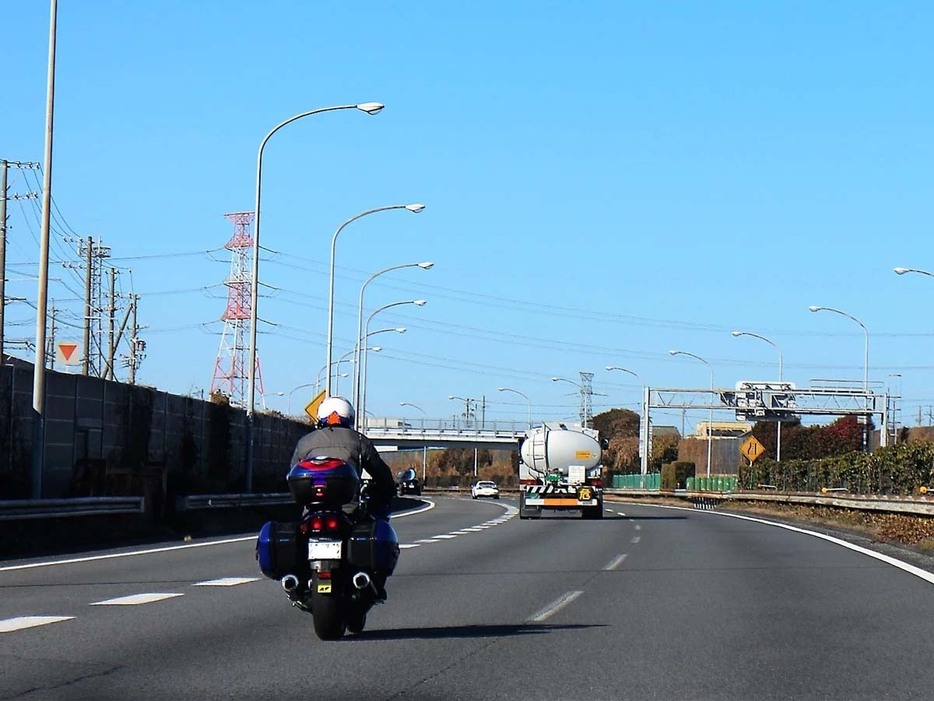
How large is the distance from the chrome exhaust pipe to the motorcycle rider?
2.24ft

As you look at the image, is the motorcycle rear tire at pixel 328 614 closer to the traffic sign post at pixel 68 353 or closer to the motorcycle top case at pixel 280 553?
the motorcycle top case at pixel 280 553

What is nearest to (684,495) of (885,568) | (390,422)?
(390,422)

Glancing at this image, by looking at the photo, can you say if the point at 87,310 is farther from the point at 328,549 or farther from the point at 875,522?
the point at 328,549

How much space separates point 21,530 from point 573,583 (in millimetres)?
9832

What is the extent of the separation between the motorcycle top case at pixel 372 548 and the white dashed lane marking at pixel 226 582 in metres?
5.86

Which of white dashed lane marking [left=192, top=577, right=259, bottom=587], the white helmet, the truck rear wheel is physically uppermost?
the white helmet

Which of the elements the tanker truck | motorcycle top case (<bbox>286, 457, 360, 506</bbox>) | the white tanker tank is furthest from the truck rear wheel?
motorcycle top case (<bbox>286, 457, 360, 506</bbox>)

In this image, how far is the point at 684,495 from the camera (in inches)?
2862

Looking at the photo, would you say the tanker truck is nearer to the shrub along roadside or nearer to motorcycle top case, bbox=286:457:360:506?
the shrub along roadside

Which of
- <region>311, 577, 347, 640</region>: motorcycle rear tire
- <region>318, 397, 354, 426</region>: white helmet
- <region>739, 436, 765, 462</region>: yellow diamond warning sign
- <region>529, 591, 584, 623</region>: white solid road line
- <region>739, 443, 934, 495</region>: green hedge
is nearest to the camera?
<region>311, 577, 347, 640</region>: motorcycle rear tire

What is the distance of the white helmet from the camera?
433 inches

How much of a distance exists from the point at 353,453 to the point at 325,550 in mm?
842

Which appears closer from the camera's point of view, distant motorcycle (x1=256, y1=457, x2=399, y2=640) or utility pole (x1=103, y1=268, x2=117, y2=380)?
distant motorcycle (x1=256, y1=457, x2=399, y2=640)

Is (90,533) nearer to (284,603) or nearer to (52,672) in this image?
(284,603)
